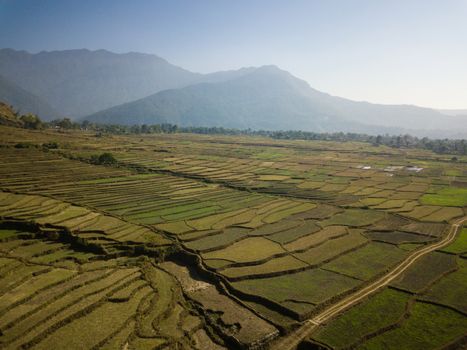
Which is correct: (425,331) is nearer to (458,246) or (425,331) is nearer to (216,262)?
(216,262)

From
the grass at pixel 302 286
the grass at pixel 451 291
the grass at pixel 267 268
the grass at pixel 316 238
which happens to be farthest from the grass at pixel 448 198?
the grass at pixel 302 286

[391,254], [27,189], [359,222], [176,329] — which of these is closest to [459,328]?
[391,254]

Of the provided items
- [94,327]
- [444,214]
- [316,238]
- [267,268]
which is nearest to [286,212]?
[316,238]

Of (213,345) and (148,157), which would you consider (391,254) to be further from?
(148,157)

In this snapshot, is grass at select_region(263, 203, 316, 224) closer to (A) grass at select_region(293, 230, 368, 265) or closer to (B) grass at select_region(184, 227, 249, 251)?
(B) grass at select_region(184, 227, 249, 251)

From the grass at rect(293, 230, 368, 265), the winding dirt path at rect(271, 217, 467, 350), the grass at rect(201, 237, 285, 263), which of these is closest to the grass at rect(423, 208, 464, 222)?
the winding dirt path at rect(271, 217, 467, 350)
